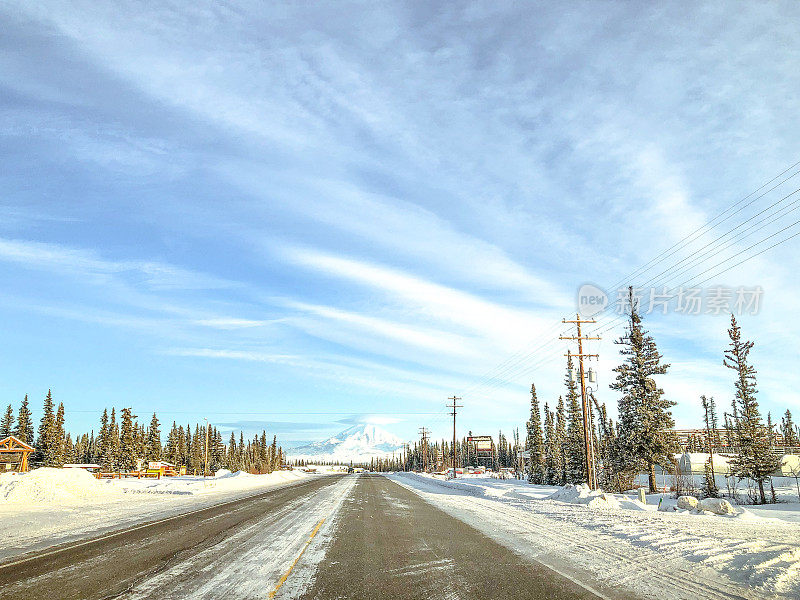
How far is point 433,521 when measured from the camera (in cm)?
1866

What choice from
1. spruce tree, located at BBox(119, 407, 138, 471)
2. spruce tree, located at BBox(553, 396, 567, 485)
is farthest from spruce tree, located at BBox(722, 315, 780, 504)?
spruce tree, located at BBox(119, 407, 138, 471)

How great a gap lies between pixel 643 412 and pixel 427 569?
1477 inches

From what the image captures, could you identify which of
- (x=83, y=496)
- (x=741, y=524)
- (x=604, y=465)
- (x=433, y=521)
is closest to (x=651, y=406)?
(x=604, y=465)

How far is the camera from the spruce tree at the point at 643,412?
41.7 metres

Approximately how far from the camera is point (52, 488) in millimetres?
27516

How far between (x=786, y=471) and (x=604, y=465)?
32.7 metres

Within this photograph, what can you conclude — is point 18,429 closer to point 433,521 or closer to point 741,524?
point 433,521

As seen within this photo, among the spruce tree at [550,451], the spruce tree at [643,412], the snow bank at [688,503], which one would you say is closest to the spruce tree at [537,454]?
the spruce tree at [550,451]

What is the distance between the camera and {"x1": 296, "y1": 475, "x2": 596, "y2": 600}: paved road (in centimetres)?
831

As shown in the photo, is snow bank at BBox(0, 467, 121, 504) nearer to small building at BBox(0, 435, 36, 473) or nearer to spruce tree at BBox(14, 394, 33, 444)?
small building at BBox(0, 435, 36, 473)

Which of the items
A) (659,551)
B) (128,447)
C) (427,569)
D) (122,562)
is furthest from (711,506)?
(128,447)

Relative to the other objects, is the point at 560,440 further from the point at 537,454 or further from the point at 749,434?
the point at 749,434

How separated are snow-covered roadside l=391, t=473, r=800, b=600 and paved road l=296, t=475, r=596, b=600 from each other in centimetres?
76

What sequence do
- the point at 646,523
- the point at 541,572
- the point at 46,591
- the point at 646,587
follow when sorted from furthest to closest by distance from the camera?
the point at 646,523 → the point at 541,572 → the point at 646,587 → the point at 46,591
